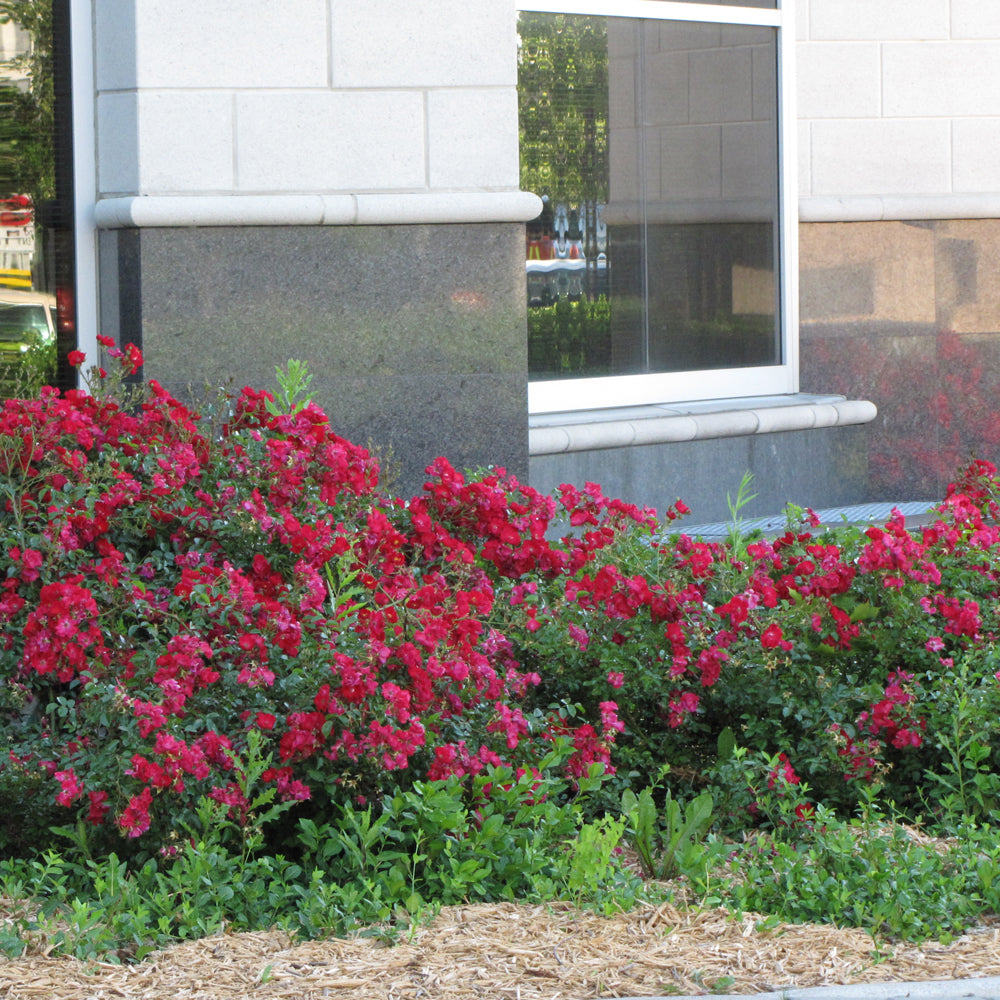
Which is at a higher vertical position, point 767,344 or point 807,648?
point 767,344

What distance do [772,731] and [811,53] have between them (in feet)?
15.3

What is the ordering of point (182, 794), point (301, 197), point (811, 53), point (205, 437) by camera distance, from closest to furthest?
point (182, 794), point (205, 437), point (301, 197), point (811, 53)

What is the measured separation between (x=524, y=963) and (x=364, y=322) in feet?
11.2

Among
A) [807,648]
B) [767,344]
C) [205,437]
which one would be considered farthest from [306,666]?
[767,344]

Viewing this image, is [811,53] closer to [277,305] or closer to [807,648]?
[277,305]

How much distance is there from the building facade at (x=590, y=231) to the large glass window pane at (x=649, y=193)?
16 millimetres

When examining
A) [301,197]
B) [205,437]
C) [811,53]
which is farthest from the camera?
[811,53]

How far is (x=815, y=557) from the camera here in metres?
Answer: 4.56

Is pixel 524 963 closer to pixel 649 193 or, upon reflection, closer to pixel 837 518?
pixel 837 518

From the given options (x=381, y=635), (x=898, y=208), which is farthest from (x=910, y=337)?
(x=381, y=635)

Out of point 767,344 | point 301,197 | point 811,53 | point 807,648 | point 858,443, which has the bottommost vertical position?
point 807,648

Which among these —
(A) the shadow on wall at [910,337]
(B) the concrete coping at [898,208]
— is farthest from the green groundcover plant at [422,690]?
(B) the concrete coping at [898,208]

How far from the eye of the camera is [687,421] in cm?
679

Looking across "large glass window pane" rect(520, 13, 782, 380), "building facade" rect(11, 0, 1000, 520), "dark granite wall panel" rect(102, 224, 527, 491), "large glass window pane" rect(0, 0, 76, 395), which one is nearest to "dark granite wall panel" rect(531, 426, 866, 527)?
"building facade" rect(11, 0, 1000, 520)
